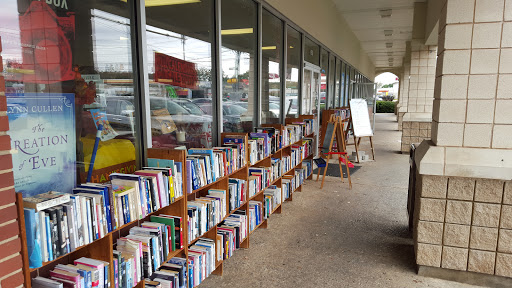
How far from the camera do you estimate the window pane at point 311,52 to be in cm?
670

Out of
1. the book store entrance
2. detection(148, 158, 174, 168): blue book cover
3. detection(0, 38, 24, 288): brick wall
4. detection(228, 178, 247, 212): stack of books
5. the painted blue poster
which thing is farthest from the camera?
the book store entrance

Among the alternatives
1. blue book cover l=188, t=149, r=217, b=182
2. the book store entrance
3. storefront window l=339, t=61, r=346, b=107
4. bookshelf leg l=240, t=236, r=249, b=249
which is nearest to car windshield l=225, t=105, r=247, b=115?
blue book cover l=188, t=149, r=217, b=182

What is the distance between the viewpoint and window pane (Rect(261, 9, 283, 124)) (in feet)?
15.7

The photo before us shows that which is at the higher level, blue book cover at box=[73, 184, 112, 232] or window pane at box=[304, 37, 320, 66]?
window pane at box=[304, 37, 320, 66]

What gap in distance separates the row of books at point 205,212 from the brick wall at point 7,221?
1.30 m

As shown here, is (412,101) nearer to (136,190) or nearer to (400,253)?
(400,253)

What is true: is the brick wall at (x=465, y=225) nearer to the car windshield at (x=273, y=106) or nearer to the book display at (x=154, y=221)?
the book display at (x=154, y=221)

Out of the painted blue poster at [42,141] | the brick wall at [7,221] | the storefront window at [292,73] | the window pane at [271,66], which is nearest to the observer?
A: the brick wall at [7,221]

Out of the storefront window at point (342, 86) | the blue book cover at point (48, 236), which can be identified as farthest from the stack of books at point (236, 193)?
the storefront window at point (342, 86)

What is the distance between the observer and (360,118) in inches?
295

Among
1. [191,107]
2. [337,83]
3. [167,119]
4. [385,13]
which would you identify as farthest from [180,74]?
[337,83]

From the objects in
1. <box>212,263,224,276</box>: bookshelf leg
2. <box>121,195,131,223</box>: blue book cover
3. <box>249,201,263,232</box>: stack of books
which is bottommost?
<box>212,263,224,276</box>: bookshelf leg

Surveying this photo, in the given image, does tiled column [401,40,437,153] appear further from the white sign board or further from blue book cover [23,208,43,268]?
blue book cover [23,208,43,268]

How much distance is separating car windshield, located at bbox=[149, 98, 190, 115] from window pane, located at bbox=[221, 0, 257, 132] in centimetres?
80
